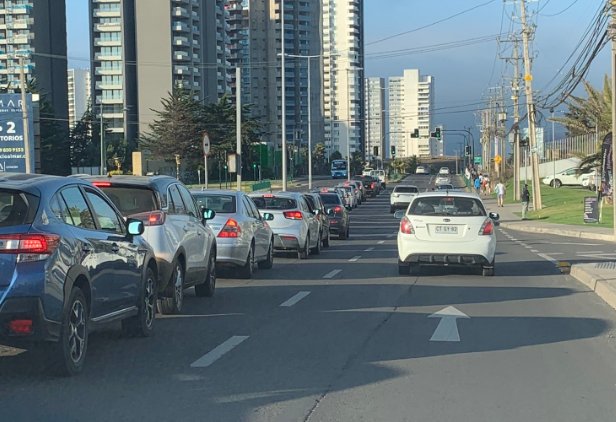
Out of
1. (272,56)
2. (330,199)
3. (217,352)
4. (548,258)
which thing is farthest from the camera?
(272,56)

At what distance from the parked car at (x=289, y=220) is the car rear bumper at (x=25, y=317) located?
12.4 m

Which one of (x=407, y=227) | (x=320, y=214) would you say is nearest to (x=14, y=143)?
(x=320, y=214)

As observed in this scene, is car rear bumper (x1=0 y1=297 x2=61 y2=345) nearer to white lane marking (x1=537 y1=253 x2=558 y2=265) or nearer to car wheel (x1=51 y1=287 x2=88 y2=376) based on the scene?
car wheel (x1=51 y1=287 x2=88 y2=376)

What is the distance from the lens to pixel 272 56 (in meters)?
161

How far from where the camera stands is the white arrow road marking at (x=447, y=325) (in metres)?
9.41

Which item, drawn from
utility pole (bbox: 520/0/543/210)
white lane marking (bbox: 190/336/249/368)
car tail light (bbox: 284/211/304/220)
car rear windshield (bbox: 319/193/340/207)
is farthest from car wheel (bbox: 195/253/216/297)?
utility pole (bbox: 520/0/543/210)

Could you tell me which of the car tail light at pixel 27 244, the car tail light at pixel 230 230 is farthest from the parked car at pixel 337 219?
the car tail light at pixel 27 244

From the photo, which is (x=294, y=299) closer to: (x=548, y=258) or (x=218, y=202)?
(x=218, y=202)

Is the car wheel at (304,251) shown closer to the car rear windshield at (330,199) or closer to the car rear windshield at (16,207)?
the car rear windshield at (330,199)

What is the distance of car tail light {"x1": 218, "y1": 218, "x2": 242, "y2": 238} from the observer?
567 inches

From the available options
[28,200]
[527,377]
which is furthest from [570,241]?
[28,200]

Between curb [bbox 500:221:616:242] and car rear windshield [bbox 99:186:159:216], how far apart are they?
20.7 m

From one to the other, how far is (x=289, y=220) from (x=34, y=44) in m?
114

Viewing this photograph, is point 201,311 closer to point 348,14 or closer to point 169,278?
point 169,278
